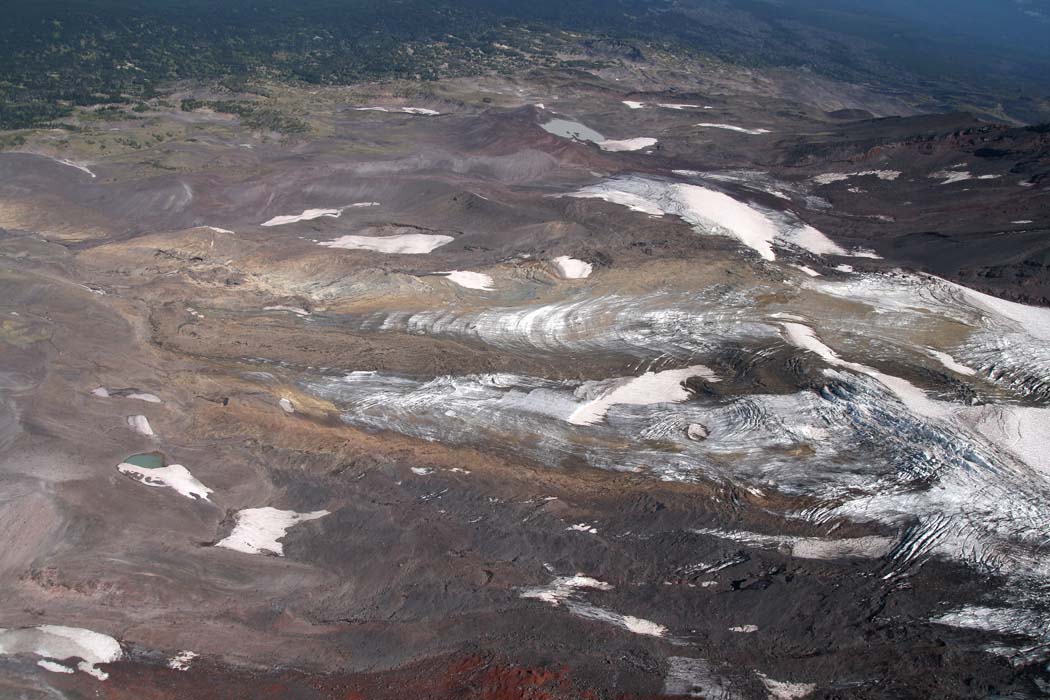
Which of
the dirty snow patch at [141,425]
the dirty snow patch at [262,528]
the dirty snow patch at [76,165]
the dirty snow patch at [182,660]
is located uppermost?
the dirty snow patch at [76,165]

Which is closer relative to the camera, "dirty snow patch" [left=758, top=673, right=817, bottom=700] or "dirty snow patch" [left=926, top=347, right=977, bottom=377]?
"dirty snow patch" [left=758, top=673, right=817, bottom=700]

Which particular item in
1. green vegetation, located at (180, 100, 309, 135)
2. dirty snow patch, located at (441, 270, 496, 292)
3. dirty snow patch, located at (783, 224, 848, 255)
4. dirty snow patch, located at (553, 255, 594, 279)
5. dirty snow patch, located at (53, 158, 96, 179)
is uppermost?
green vegetation, located at (180, 100, 309, 135)

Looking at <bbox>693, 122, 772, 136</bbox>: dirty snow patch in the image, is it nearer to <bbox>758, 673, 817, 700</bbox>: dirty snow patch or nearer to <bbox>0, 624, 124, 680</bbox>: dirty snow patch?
<bbox>758, 673, 817, 700</bbox>: dirty snow patch

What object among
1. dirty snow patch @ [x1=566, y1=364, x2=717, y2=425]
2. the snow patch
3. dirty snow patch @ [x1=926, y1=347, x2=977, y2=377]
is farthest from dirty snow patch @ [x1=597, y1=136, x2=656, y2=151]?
dirty snow patch @ [x1=566, y1=364, x2=717, y2=425]

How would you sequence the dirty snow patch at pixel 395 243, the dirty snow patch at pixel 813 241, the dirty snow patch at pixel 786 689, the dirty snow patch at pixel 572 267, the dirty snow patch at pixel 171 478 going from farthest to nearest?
1. the dirty snow patch at pixel 395 243
2. the dirty snow patch at pixel 813 241
3. the dirty snow patch at pixel 572 267
4. the dirty snow patch at pixel 171 478
5. the dirty snow patch at pixel 786 689

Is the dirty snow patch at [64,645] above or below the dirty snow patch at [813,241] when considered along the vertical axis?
below

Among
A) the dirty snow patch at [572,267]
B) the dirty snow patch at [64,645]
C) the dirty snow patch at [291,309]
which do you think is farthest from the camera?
the dirty snow patch at [572,267]

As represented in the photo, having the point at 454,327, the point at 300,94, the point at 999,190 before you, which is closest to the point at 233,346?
the point at 454,327

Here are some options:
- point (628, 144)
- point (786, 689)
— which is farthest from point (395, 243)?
point (628, 144)

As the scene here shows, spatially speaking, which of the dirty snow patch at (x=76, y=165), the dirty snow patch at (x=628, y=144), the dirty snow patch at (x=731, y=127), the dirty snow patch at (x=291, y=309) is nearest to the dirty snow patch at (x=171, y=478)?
the dirty snow patch at (x=291, y=309)

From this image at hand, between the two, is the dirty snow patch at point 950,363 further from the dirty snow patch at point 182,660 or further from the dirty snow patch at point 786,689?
the dirty snow patch at point 182,660

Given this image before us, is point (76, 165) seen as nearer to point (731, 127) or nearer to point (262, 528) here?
point (262, 528)
